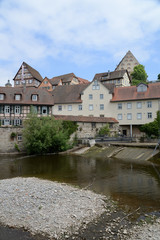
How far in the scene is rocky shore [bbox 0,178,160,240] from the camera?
23.6ft

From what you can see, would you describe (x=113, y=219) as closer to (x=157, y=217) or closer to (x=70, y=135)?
(x=157, y=217)

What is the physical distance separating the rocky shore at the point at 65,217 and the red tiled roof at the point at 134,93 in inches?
1157

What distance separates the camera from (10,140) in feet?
102

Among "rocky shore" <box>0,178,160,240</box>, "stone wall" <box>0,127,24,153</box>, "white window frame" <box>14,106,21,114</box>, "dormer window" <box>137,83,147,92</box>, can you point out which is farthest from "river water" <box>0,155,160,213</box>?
"dormer window" <box>137,83,147,92</box>

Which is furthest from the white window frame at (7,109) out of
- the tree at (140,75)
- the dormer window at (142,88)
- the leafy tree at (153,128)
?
the tree at (140,75)

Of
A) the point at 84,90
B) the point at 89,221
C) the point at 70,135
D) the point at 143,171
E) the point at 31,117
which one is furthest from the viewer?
the point at 84,90

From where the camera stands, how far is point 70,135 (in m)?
32.2

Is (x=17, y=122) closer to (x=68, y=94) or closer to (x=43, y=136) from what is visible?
(x=43, y=136)

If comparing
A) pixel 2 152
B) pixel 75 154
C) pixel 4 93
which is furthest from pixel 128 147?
pixel 4 93

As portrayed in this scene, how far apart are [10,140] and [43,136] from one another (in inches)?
259

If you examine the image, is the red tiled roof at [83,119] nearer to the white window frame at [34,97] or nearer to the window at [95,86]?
the white window frame at [34,97]

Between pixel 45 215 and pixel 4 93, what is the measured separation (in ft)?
104

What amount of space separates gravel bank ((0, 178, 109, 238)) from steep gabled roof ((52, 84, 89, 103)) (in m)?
31.1

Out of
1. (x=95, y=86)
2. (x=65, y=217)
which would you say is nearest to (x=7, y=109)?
(x=95, y=86)
